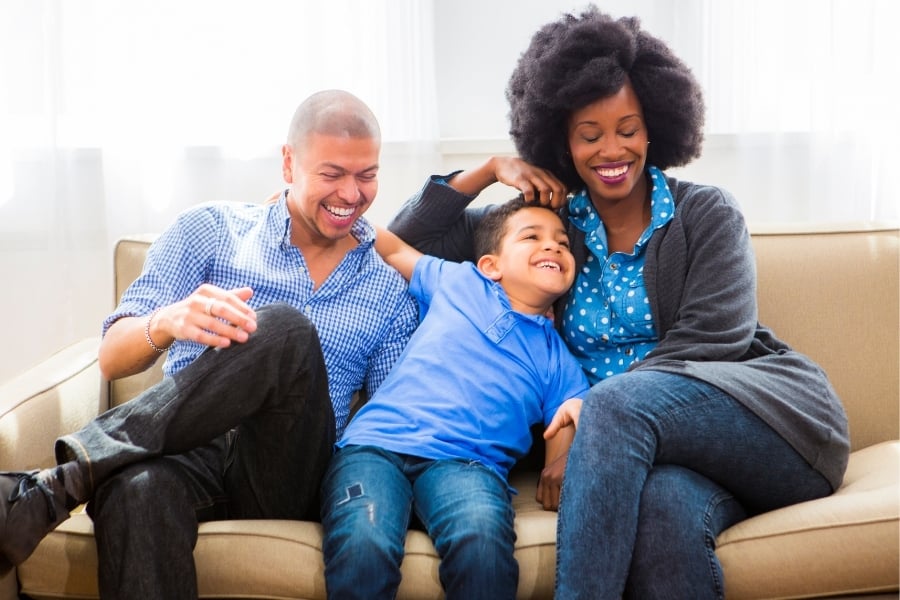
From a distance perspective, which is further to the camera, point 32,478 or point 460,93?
point 460,93

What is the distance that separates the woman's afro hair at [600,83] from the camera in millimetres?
2004

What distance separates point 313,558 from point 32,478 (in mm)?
440

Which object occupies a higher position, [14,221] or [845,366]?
[14,221]

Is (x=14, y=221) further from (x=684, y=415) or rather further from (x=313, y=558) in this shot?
(x=684, y=415)

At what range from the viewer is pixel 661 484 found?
1.61 metres

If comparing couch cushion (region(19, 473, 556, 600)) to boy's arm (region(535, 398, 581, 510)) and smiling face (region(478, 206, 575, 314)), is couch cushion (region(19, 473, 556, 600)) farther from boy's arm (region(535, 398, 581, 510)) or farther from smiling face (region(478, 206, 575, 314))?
smiling face (region(478, 206, 575, 314))

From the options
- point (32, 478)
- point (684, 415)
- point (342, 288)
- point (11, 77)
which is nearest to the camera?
point (32, 478)

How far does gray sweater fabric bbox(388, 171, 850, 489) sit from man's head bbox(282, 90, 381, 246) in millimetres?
442

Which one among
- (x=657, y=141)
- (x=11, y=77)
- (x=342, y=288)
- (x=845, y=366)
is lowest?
(x=845, y=366)

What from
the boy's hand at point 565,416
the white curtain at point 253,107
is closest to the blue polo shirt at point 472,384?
the boy's hand at point 565,416

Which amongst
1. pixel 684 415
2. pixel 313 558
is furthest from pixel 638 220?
pixel 313 558

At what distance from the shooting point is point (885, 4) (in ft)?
9.50

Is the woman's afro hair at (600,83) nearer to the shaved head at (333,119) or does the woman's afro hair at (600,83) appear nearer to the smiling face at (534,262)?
the smiling face at (534,262)

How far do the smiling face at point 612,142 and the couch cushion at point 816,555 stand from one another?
0.70 m
